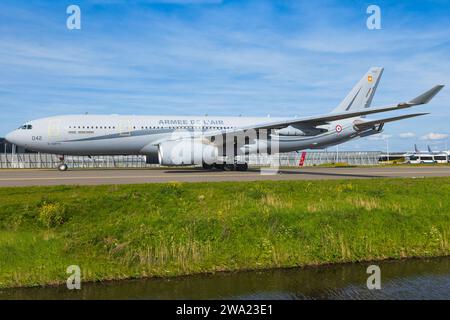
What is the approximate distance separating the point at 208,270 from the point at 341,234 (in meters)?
4.69

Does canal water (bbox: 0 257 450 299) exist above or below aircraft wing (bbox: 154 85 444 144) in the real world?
below

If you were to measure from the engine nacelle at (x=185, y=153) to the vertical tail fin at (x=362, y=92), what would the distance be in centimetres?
1465

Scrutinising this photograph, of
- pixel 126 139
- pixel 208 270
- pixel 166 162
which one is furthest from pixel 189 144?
pixel 208 270

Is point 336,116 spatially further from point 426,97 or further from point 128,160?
point 128,160

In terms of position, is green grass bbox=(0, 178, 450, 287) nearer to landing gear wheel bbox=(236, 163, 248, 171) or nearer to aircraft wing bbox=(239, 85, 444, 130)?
aircraft wing bbox=(239, 85, 444, 130)

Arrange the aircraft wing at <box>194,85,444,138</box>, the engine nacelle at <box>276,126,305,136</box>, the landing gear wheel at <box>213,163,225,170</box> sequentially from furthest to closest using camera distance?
the landing gear wheel at <box>213,163,225,170</box> < the engine nacelle at <box>276,126,305,136</box> < the aircraft wing at <box>194,85,444,138</box>

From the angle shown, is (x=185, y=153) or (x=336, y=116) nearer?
(x=336, y=116)

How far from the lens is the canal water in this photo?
1012cm

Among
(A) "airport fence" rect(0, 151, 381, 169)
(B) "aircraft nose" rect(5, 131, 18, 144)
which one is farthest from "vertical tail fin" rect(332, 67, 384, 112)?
(B) "aircraft nose" rect(5, 131, 18, 144)

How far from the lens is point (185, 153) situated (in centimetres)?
2897

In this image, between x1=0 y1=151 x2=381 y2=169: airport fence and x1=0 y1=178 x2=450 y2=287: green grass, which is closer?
x1=0 y1=178 x2=450 y2=287: green grass

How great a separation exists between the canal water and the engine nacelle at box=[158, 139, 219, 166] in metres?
17.4

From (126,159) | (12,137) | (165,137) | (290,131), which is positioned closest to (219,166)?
(165,137)

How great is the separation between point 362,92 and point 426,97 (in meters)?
16.6
